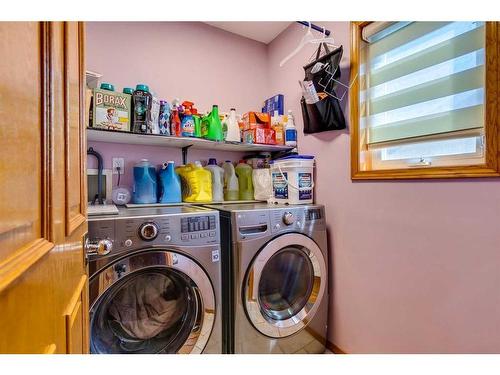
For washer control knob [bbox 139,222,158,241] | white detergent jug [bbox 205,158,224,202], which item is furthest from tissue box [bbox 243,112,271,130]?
washer control knob [bbox 139,222,158,241]

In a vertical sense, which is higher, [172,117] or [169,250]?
[172,117]

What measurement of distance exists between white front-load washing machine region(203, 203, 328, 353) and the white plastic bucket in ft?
0.50

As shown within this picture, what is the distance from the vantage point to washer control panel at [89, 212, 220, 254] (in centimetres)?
108

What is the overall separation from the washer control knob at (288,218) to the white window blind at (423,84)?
2.18ft

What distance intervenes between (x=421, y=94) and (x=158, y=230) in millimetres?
1511

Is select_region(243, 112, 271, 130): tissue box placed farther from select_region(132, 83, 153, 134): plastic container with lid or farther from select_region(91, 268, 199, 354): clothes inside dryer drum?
select_region(91, 268, 199, 354): clothes inside dryer drum

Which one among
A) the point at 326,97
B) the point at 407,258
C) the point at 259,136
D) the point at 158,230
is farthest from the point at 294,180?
the point at 158,230

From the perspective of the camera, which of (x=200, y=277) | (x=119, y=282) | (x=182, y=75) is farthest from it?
(x=182, y=75)

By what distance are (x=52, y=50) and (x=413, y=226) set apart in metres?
1.56

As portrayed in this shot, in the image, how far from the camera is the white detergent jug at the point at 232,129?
6.33ft

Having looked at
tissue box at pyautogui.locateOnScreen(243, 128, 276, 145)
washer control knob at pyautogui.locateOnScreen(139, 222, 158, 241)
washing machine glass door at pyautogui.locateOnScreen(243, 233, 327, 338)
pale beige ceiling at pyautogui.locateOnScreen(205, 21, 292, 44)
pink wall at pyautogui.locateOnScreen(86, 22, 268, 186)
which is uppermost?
pale beige ceiling at pyautogui.locateOnScreen(205, 21, 292, 44)

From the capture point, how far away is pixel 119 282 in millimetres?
1104
